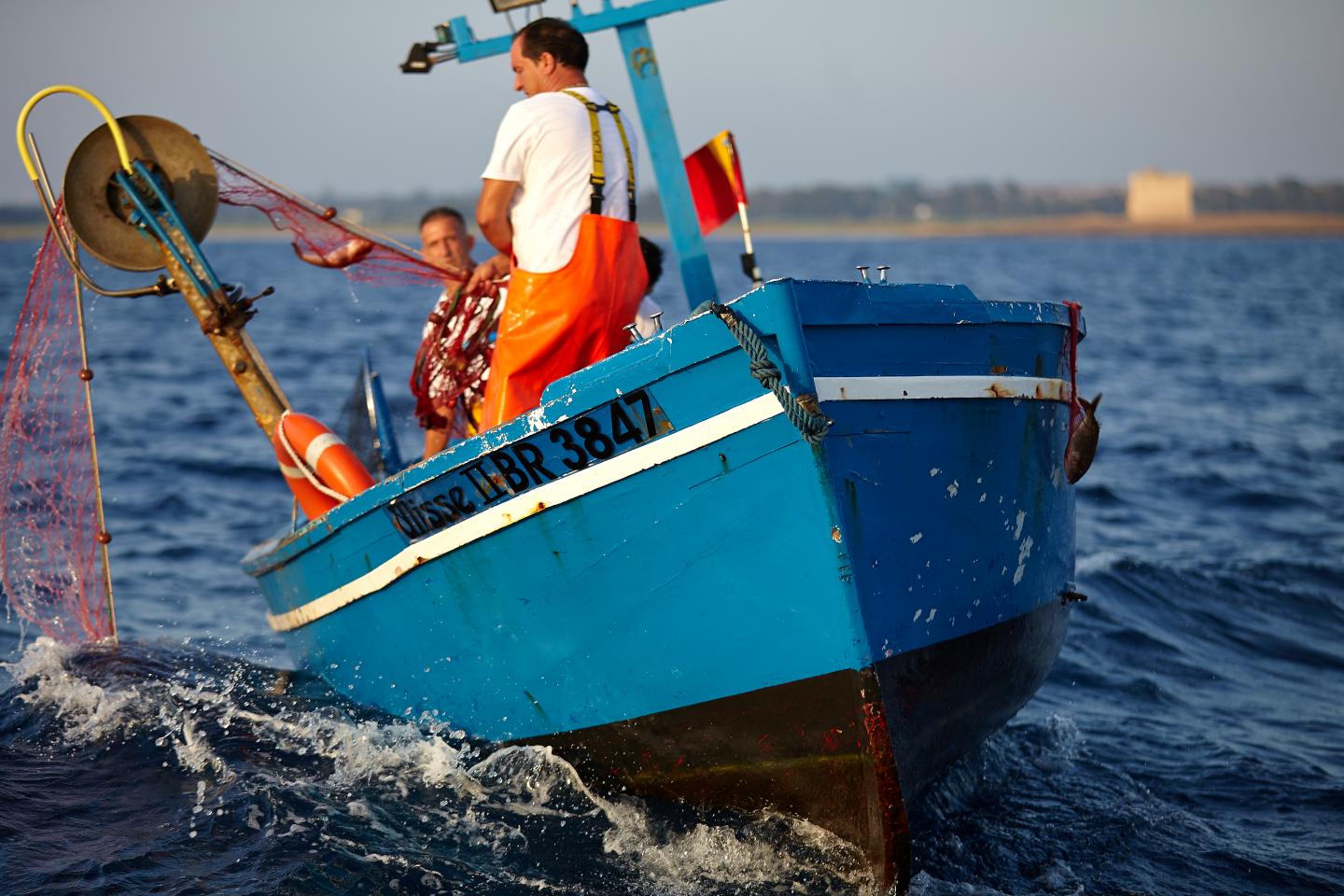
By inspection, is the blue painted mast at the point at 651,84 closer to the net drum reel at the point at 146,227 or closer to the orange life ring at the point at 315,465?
the net drum reel at the point at 146,227

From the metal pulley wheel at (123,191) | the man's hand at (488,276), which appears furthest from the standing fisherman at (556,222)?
the metal pulley wheel at (123,191)

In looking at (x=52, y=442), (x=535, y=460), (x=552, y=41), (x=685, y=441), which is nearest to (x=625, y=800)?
(x=535, y=460)

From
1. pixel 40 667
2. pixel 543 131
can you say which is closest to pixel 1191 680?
pixel 543 131

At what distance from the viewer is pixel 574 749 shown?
540cm

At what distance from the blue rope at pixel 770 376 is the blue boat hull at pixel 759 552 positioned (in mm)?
37

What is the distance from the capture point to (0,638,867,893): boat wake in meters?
4.98

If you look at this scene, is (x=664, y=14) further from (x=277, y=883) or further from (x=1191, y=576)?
(x=1191, y=576)

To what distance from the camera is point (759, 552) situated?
4.63 m

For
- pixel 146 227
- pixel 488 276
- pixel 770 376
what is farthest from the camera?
pixel 146 227

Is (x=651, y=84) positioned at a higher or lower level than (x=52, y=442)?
higher

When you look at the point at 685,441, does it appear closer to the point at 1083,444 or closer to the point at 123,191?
the point at 1083,444

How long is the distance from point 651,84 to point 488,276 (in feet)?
5.47

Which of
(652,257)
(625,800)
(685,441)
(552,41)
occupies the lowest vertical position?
(625,800)

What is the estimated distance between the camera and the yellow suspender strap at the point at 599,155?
541 centimetres
